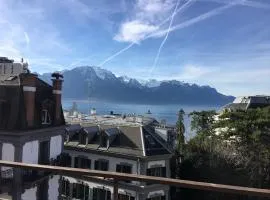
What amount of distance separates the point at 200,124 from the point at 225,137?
1171 cm

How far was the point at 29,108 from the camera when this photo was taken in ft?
68.5

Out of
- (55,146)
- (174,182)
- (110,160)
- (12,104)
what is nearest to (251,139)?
(110,160)

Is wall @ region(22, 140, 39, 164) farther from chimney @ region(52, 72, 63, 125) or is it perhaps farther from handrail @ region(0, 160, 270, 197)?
handrail @ region(0, 160, 270, 197)

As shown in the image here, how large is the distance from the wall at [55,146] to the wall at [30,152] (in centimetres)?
190

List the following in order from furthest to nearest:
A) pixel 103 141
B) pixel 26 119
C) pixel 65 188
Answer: pixel 103 141, pixel 65 188, pixel 26 119

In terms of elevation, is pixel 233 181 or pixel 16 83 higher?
pixel 16 83

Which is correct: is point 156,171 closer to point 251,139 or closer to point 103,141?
point 103,141

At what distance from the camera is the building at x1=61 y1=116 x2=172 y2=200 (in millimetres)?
26078

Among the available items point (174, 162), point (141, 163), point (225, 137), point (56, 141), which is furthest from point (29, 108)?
point (225, 137)

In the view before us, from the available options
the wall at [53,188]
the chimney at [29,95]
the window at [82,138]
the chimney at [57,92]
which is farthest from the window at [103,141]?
the chimney at [29,95]

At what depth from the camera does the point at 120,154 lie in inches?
1078

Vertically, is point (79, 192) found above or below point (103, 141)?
below

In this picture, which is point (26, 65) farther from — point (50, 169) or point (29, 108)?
point (50, 169)

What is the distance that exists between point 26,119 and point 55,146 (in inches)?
166
